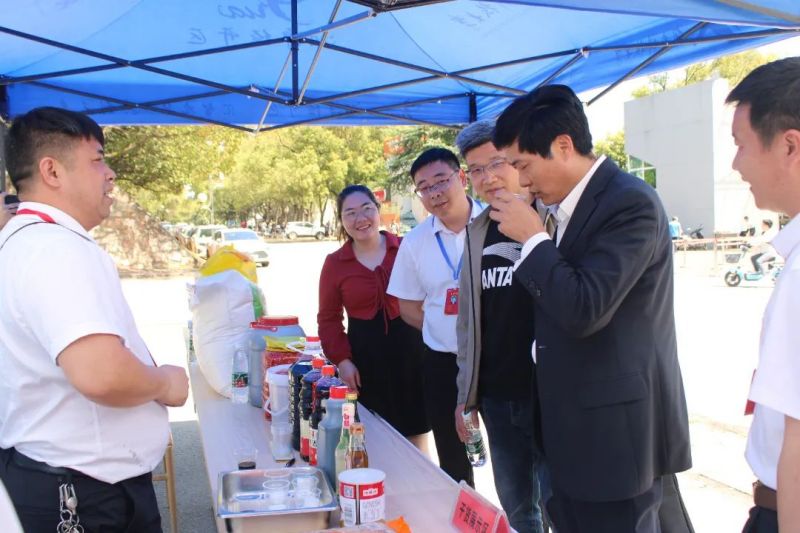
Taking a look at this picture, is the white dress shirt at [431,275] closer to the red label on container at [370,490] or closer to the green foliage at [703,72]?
the red label on container at [370,490]

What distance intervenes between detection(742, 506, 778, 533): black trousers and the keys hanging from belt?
1.53 metres

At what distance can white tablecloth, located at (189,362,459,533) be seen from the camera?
169 centimetres

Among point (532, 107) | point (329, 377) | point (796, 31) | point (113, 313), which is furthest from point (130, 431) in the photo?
point (796, 31)

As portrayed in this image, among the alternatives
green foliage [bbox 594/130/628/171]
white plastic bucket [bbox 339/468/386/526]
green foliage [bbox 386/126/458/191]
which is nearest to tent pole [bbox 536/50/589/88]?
white plastic bucket [bbox 339/468/386/526]

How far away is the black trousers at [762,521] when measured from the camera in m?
1.23

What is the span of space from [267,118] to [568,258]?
3983mm

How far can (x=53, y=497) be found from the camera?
1589 mm

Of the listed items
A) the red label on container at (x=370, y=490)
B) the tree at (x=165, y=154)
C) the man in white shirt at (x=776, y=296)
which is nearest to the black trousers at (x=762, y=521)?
the man in white shirt at (x=776, y=296)

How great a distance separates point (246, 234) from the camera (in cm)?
2558

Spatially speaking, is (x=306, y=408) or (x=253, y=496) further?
(x=306, y=408)

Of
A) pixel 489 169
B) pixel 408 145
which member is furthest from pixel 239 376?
pixel 408 145

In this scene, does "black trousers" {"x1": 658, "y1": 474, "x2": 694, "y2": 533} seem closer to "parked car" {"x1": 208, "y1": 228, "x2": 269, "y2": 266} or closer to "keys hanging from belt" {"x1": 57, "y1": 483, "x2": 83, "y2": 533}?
"keys hanging from belt" {"x1": 57, "y1": 483, "x2": 83, "y2": 533}

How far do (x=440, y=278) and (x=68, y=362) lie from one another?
1.77 meters

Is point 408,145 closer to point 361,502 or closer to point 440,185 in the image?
point 440,185
